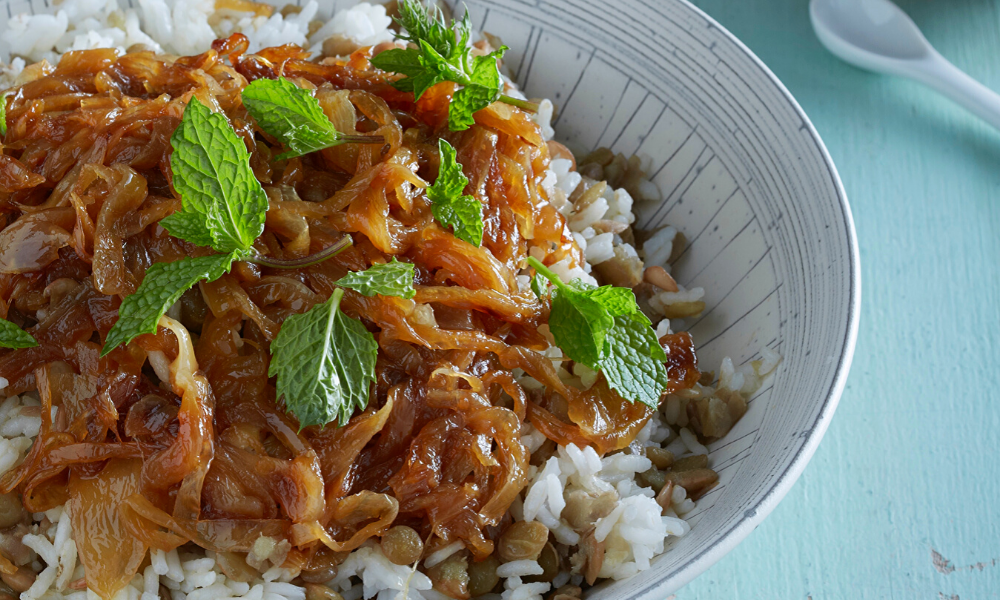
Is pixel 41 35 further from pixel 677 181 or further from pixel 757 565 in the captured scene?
pixel 757 565

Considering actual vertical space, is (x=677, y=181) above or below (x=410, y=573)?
above

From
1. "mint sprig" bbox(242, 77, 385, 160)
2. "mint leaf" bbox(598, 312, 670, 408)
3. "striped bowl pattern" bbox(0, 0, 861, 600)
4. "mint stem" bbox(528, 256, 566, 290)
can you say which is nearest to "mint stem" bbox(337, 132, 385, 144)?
"mint sprig" bbox(242, 77, 385, 160)

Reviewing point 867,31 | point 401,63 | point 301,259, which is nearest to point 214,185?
point 301,259

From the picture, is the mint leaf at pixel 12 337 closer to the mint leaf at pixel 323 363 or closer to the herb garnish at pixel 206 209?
the herb garnish at pixel 206 209

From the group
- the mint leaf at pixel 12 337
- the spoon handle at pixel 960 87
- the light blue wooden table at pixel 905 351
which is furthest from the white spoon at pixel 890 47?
the mint leaf at pixel 12 337

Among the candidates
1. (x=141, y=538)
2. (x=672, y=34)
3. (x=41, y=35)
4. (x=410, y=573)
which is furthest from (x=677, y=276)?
(x=41, y=35)

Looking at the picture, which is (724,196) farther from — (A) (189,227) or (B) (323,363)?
(A) (189,227)
